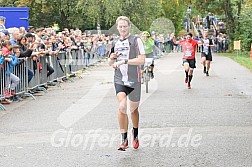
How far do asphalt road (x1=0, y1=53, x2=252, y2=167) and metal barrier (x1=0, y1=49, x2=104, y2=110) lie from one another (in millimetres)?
447

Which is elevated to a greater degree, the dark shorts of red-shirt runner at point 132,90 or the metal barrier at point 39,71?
the dark shorts of red-shirt runner at point 132,90

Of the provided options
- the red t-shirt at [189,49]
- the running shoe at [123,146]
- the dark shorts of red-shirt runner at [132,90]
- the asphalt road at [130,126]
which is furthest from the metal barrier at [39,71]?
the running shoe at [123,146]

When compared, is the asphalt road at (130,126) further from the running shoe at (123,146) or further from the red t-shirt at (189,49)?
the red t-shirt at (189,49)

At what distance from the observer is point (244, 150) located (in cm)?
877

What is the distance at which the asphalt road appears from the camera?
8273mm

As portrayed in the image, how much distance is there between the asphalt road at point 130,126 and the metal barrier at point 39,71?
1.47 ft

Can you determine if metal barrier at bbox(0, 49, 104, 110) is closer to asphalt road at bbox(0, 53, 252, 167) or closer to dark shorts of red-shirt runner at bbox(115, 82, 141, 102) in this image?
asphalt road at bbox(0, 53, 252, 167)

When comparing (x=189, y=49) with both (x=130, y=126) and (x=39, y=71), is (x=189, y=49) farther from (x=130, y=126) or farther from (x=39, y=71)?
(x=130, y=126)

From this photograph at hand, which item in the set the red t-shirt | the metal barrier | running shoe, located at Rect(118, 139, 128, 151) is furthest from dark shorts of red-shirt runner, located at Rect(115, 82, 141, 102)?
the red t-shirt

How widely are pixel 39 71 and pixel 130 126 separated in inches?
299

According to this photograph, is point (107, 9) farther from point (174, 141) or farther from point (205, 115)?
point (174, 141)

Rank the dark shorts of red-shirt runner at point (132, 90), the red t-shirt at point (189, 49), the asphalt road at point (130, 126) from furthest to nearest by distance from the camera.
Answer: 1. the red t-shirt at point (189, 49)
2. the dark shorts of red-shirt runner at point (132, 90)
3. the asphalt road at point (130, 126)

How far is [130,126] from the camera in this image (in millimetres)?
11211

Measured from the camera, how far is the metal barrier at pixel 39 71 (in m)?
15.2
